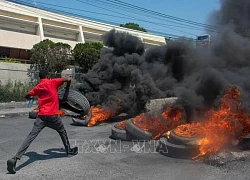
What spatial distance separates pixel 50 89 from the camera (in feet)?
20.5

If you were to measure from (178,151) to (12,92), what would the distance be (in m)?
14.9

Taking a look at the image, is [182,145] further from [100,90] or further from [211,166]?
[100,90]

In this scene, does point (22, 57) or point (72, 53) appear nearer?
point (72, 53)

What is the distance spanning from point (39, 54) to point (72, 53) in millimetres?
2948

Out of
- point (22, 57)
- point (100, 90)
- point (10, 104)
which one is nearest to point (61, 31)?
point (22, 57)

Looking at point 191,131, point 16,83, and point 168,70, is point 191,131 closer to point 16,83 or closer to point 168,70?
point 168,70

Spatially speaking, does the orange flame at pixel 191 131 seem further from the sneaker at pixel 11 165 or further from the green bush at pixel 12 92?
the green bush at pixel 12 92

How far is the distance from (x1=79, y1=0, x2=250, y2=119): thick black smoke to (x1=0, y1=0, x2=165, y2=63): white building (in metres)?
23.8

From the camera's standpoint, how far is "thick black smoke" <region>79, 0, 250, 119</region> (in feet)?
26.7

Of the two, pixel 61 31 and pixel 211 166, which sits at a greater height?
pixel 61 31

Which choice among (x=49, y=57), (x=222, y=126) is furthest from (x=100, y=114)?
(x=49, y=57)

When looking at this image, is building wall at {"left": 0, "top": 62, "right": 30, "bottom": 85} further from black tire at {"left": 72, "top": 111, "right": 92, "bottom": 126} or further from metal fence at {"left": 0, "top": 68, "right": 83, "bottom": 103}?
black tire at {"left": 72, "top": 111, "right": 92, "bottom": 126}

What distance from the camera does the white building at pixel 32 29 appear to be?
35.2 m

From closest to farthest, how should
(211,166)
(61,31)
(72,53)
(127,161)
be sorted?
(211,166) < (127,161) < (72,53) < (61,31)
